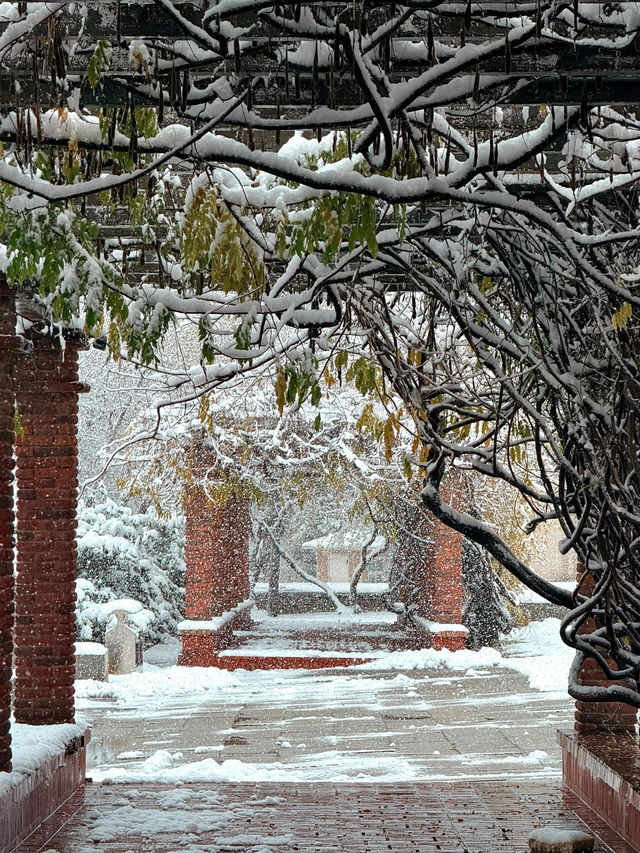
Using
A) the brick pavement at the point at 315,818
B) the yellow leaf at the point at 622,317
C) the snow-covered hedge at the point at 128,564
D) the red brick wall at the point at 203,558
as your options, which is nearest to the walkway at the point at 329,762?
the brick pavement at the point at 315,818

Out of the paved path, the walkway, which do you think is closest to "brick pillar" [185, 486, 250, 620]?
the walkway

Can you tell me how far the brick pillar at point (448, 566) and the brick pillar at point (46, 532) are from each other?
959 centimetres

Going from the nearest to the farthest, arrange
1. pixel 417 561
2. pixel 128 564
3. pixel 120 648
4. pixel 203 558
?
1. pixel 120 648
2. pixel 203 558
3. pixel 128 564
4. pixel 417 561

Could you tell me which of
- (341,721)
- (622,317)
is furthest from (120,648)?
Result: (622,317)

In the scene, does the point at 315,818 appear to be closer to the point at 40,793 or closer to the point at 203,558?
the point at 40,793

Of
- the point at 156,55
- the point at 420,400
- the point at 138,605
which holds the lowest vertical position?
the point at 138,605

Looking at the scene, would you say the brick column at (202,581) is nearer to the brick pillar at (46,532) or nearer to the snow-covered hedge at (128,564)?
the snow-covered hedge at (128,564)

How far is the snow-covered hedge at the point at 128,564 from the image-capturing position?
1822 cm

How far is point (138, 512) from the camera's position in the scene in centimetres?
2030

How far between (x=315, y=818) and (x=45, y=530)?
9.30 feet

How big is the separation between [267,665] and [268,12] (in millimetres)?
14023

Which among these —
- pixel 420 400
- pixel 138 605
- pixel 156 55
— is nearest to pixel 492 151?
pixel 156 55

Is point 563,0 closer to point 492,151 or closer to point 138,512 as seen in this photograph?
point 492,151

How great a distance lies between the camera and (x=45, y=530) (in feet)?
26.0
